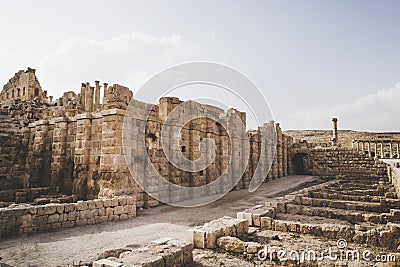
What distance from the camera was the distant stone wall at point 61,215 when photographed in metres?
5.85

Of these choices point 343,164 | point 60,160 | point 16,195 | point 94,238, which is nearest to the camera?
point 94,238

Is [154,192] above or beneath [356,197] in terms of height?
above

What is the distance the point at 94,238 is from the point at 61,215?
139 cm

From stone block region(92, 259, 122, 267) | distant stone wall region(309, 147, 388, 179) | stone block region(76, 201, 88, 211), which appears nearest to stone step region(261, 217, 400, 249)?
stone block region(92, 259, 122, 267)

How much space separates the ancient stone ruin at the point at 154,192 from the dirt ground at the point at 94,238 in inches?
19.2

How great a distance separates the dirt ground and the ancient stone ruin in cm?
49

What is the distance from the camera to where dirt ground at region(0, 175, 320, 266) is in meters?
4.62

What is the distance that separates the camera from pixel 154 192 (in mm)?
10281

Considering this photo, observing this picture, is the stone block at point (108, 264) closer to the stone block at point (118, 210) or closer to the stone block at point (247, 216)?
the stone block at point (247, 216)

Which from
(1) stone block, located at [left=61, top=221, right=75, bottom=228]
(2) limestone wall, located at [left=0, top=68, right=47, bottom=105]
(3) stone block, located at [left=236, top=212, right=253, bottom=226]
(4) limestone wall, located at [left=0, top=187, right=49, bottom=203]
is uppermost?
(2) limestone wall, located at [left=0, top=68, right=47, bottom=105]

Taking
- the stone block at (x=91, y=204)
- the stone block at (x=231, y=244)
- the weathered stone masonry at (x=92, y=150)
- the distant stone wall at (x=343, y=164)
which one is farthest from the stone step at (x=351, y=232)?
the distant stone wall at (x=343, y=164)

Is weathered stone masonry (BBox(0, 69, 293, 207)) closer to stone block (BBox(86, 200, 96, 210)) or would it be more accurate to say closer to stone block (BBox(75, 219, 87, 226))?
stone block (BBox(86, 200, 96, 210))

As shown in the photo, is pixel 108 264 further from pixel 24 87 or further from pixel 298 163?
pixel 24 87

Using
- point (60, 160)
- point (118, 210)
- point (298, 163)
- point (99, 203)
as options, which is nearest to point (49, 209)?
point (99, 203)
